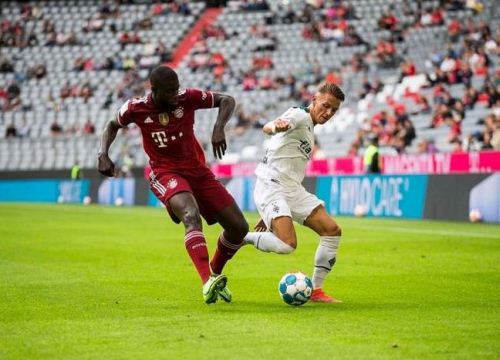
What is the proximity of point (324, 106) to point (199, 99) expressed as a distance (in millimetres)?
1202

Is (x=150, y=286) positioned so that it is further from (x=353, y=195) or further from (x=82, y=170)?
(x=82, y=170)

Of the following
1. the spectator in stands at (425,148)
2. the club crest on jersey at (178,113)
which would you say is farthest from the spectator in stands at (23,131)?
the club crest on jersey at (178,113)

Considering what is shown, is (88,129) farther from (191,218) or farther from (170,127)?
(191,218)

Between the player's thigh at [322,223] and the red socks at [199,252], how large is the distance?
1.14 m

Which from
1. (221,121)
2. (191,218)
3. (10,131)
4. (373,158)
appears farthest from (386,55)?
(191,218)

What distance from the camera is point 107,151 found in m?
9.70

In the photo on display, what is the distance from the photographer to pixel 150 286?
11148mm

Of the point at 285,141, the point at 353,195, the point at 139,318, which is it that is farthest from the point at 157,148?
the point at 353,195

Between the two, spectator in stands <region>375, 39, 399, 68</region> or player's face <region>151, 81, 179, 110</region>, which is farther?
spectator in stands <region>375, 39, 399, 68</region>

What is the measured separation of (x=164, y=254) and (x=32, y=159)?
1146 inches

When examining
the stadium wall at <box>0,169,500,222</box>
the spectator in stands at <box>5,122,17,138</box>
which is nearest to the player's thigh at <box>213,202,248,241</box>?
the stadium wall at <box>0,169,500,222</box>

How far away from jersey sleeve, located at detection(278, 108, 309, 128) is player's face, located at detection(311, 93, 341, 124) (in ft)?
0.34

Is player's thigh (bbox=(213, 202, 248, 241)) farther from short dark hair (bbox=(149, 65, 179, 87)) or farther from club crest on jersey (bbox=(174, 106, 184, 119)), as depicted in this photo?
short dark hair (bbox=(149, 65, 179, 87))

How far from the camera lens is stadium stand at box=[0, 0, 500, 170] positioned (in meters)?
31.8
